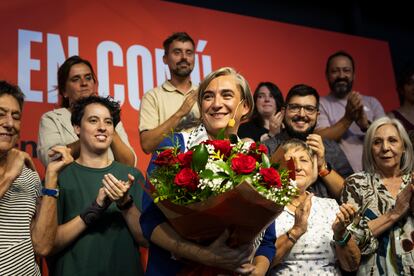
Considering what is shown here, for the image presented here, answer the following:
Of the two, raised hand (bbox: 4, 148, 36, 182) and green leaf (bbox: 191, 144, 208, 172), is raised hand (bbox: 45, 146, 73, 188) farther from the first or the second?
green leaf (bbox: 191, 144, 208, 172)

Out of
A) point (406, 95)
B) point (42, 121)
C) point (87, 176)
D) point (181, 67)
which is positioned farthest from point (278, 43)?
point (87, 176)

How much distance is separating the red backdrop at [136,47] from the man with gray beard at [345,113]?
2.66ft

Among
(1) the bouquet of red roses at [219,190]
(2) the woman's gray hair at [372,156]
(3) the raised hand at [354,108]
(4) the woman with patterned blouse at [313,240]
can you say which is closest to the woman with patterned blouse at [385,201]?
(2) the woman's gray hair at [372,156]

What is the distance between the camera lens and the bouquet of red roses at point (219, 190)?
1.59m

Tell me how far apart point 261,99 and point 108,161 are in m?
1.61

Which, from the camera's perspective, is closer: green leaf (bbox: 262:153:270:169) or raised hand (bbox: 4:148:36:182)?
green leaf (bbox: 262:153:270:169)

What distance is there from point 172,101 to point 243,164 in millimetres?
2109

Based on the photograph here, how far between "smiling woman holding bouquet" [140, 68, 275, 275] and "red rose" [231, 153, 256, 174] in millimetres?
217

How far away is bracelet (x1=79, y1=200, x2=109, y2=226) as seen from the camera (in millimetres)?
2447

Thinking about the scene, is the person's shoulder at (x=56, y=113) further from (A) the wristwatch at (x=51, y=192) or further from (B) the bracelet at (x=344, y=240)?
(B) the bracelet at (x=344, y=240)

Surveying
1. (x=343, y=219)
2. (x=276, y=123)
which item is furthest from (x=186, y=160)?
(x=276, y=123)

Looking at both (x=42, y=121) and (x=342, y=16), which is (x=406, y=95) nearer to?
(x=342, y=16)

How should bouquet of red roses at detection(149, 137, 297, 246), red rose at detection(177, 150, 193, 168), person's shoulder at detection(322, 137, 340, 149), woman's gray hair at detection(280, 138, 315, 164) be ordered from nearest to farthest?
bouquet of red roses at detection(149, 137, 297, 246)
red rose at detection(177, 150, 193, 168)
woman's gray hair at detection(280, 138, 315, 164)
person's shoulder at detection(322, 137, 340, 149)

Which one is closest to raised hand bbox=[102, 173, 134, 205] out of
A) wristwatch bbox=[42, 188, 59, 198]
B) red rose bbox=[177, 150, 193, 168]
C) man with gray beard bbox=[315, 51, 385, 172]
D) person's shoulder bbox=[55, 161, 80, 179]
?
wristwatch bbox=[42, 188, 59, 198]
